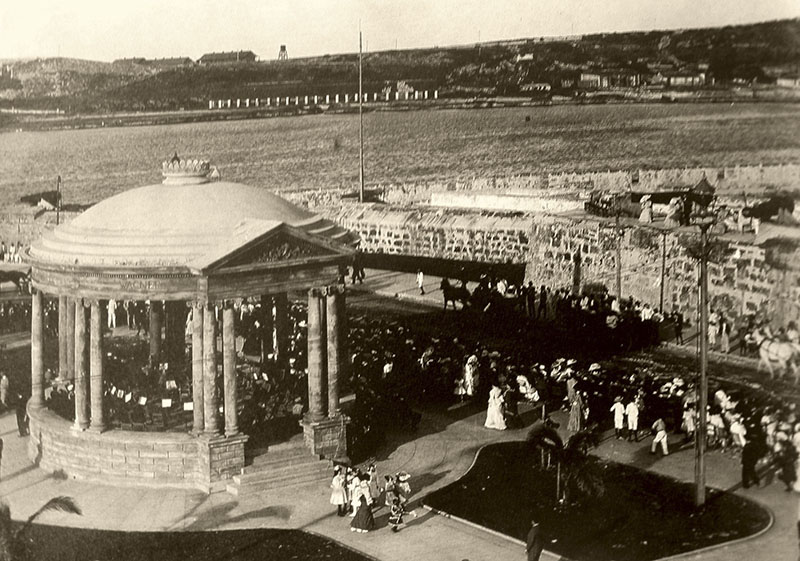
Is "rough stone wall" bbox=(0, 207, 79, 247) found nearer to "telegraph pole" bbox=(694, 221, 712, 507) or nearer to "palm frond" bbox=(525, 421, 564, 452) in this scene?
"palm frond" bbox=(525, 421, 564, 452)

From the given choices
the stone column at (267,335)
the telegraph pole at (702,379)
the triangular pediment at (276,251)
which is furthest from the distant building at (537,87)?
the telegraph pole at (702,379)

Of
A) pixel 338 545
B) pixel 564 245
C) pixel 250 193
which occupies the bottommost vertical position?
pixel 338 545

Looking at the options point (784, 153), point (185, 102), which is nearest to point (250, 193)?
point (185, 102)

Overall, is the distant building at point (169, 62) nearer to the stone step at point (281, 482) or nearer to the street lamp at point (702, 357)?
the stone step at point (281, 482)

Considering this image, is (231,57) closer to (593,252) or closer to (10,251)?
(593,252)

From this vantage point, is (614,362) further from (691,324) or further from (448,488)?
(448,488)

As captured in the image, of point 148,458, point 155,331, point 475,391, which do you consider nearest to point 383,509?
point 148,458
